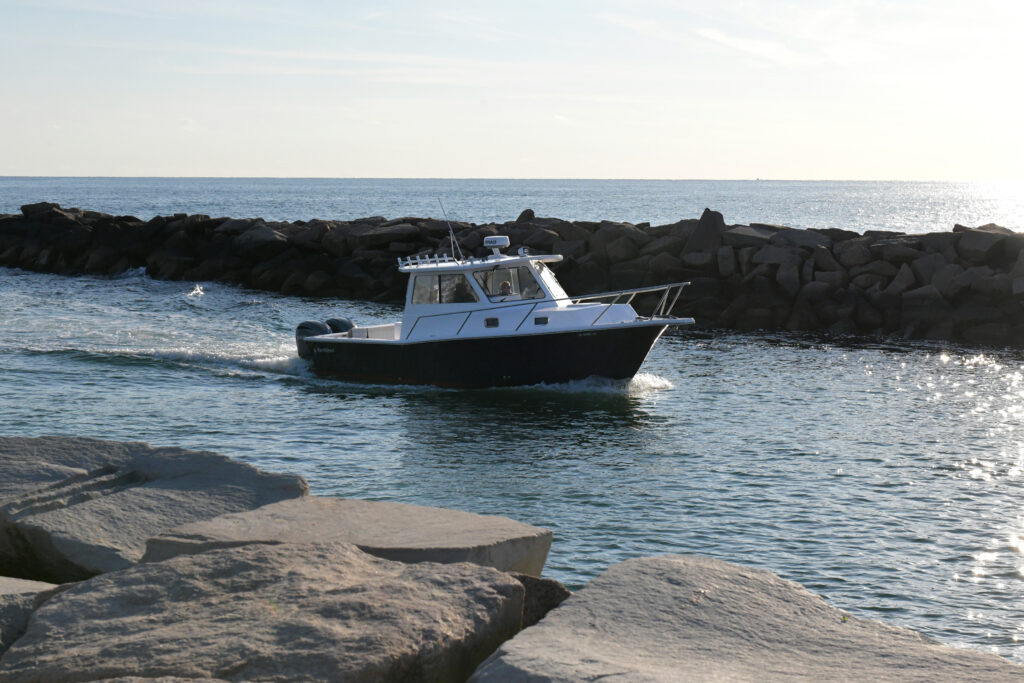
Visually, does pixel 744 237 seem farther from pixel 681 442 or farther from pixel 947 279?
pixel 681 442

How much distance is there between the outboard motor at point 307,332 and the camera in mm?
19000

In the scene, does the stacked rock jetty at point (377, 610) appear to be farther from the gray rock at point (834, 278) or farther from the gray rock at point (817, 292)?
the gray rock at point (834, 278)

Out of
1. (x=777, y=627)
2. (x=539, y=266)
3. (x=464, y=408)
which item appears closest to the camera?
(x=777, y=627)

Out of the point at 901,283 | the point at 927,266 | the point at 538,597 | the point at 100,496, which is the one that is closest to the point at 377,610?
the point at 538,597

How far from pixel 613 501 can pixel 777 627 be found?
244 inches

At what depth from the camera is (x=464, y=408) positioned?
53.8 feet

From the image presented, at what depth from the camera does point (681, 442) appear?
14.0m

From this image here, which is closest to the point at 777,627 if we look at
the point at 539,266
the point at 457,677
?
the point at 457,677

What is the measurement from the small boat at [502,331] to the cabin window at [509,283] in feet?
0.06

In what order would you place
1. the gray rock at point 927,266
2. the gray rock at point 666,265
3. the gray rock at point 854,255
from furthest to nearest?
the gray rock at point 666,265
the gray rock at point 854,255
the gray rock at point 927,266

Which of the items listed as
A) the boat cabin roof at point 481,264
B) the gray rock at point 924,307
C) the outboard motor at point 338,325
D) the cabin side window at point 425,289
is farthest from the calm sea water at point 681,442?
the boat cabin roof at point 481,264

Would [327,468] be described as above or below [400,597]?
below

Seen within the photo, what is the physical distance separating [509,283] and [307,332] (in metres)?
4.21

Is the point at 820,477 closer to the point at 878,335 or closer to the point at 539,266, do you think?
the point at 539,266
